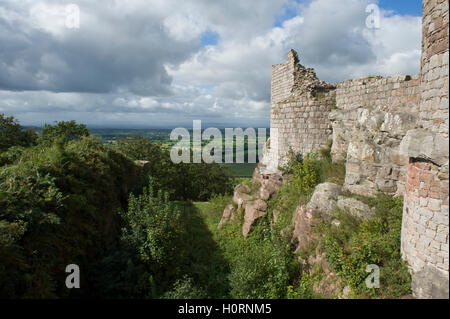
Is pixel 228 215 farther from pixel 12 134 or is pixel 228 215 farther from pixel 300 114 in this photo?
pixel 12 134

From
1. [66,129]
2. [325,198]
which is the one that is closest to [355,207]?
[325,198]

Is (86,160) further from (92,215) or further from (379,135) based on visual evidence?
(379,135)

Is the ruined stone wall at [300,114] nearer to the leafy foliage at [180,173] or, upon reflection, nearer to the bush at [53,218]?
the bush at [53,218]

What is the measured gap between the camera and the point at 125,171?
10.7 m

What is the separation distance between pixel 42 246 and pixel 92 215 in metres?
1.90

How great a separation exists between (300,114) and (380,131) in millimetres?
3200

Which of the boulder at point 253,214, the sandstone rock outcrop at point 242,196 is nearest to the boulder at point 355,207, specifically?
the boulder at point 253,214

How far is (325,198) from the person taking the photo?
6.35m

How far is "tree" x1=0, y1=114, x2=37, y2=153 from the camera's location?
13.7m

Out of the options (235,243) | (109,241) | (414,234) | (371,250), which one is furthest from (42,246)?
(414,234)

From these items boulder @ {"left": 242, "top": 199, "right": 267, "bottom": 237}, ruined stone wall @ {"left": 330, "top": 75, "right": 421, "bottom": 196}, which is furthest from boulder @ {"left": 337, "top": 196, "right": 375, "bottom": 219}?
boulder @ {"left": 242, "top": 199, "right": 267, "bottom": 237}

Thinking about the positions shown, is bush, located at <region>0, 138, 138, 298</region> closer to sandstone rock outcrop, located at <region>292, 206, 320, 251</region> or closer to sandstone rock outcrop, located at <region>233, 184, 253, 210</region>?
sandstone rock outcrop, located at <region>233, 184, 253, 210</region>

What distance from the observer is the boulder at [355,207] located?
5.49m

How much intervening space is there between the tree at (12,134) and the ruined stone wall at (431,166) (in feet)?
59.2
